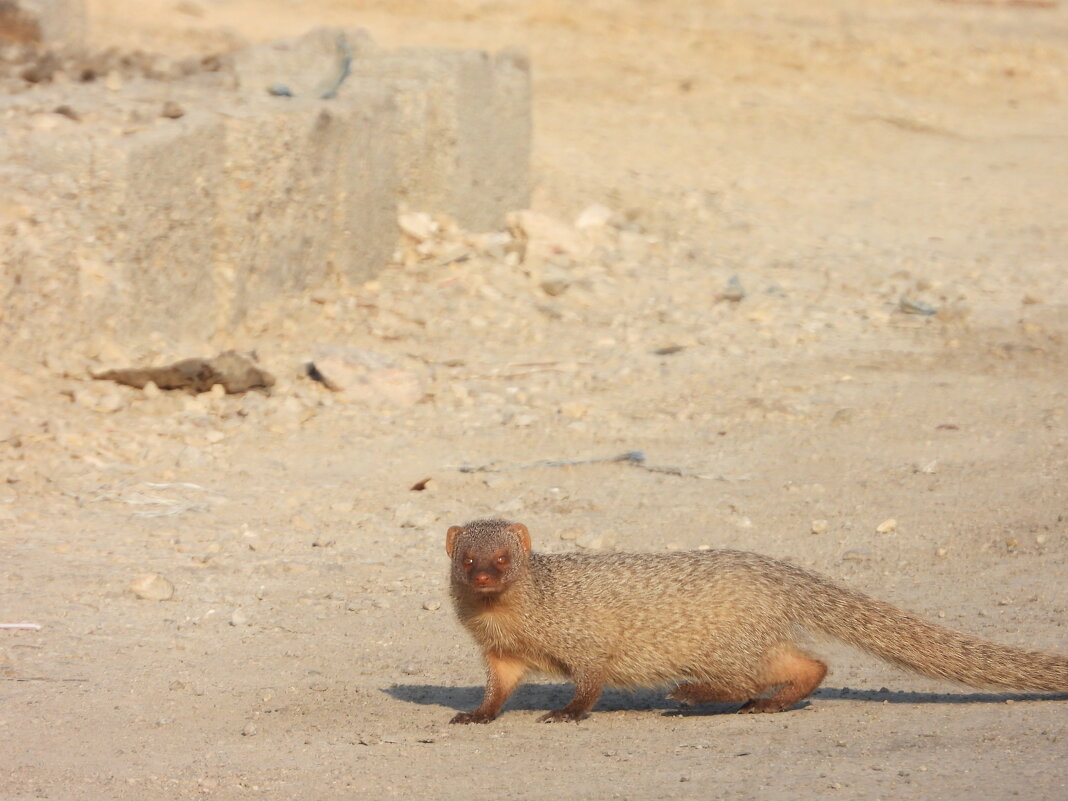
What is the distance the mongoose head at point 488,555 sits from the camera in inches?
144

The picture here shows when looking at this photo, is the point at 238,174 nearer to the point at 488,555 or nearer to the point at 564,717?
the point at 488,555

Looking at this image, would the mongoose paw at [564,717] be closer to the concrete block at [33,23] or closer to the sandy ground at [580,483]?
the sandy ground at [580,483]

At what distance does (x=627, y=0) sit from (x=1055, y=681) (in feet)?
50.1

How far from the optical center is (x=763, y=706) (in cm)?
377

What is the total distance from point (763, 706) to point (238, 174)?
177 inches

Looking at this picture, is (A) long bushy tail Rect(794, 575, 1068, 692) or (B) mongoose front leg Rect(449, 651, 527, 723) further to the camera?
(B) mongoose front leg Rect(449, 651, 527, 723)

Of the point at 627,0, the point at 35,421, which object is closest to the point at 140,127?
the point at 35,421

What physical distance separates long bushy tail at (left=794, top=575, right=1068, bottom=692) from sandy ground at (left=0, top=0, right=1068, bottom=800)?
0.14m

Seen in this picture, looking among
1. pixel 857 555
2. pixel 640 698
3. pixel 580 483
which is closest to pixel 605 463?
pixel 580 483

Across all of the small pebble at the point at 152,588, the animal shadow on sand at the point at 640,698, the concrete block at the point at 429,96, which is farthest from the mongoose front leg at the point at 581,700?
the concrete block at the point at 429,96

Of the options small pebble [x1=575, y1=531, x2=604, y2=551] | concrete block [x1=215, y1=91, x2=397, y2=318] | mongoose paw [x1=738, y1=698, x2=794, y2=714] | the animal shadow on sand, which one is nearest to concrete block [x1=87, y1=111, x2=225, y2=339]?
concrete block [x1=215, y1=91, x2=397, y2=318]

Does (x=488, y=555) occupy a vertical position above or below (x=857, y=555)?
above

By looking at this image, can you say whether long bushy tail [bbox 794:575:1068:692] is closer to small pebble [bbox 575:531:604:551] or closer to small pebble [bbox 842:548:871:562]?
small pebble [bbox 842:548:871:562]

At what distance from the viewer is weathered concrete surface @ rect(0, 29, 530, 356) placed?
6.34 metres
